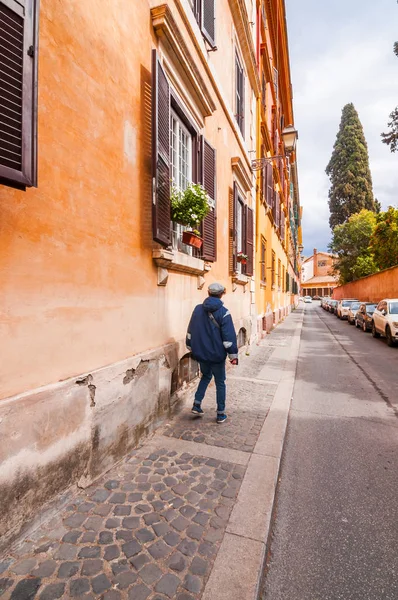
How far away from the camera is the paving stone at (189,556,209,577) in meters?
1.92

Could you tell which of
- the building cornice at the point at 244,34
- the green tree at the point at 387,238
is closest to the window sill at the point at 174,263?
the building cornice at the point at 244,34

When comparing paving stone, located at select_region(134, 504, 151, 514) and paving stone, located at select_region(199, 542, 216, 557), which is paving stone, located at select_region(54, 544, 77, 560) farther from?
paving stone, located at select_region(199, 542, 216, 557)

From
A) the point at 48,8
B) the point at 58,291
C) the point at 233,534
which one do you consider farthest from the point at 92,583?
the point at 48,8

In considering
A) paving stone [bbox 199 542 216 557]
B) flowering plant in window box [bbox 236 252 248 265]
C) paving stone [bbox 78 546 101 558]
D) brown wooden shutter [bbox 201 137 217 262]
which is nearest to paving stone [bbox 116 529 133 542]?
paving stone [bbox 78 546 101 558]

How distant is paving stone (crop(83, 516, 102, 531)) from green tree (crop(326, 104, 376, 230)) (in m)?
51.9

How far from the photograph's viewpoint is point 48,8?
2.37 meters

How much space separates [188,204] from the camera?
14.3 feet

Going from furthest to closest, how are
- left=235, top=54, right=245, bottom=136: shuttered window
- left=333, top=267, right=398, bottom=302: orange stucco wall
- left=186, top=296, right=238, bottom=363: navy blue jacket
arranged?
left=333, top=267, right=398, bottom=302: orange stucco wall, left=235, top=54, right=245, bottom=136: shuttered window, left=186, top=296, right=238, bottom=363: navy blue jacket

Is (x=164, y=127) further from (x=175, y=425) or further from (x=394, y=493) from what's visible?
(x=394, y=493)

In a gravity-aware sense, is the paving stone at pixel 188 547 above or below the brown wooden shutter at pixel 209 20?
below

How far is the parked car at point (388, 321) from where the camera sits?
11092 millimetres

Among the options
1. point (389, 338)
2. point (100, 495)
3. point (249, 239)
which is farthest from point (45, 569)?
point (389, 338)

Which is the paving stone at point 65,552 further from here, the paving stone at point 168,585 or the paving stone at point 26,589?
the paving stone at point 168,585

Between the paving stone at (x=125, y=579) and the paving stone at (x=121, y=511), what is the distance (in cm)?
52
